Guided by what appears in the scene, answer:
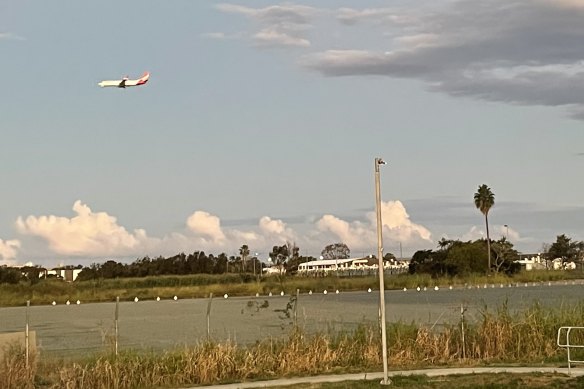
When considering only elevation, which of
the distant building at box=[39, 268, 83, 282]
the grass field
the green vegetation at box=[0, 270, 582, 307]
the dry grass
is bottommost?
the grass field

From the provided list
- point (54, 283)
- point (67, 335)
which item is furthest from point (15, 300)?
point (67, 335)

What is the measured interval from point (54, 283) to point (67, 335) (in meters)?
72.5

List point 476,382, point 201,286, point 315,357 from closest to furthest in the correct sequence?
point 476,382, point 315,357, point 201,286

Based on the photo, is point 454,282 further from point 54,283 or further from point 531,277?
point 54,283

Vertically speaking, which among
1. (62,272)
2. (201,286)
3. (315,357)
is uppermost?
(62,272)

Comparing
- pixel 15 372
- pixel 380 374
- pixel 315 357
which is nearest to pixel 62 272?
pixel 315 357

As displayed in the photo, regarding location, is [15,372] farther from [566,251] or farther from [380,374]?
[566,251]

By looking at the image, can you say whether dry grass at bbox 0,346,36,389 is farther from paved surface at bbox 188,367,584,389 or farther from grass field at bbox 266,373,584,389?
grass field at bbox 266,373,584,389

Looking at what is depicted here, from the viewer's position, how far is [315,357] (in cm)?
2438

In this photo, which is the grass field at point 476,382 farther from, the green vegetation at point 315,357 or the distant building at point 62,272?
the distant building at point 62,272

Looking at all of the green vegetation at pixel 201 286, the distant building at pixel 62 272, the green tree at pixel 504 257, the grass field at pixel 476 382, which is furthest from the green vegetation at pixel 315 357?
the distant building at pixel 62 272

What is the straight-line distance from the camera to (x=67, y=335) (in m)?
50.1

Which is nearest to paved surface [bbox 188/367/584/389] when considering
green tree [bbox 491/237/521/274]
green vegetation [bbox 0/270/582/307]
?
green vegetation [bbox 0/270/582/307]

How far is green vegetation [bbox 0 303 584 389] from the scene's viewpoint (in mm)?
22234
